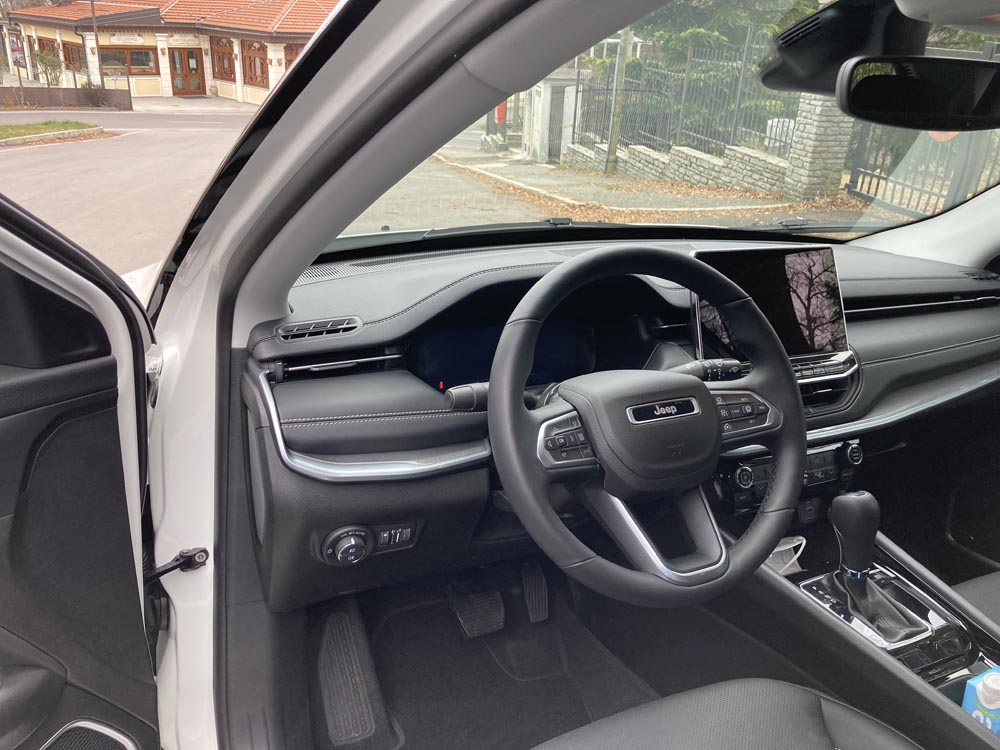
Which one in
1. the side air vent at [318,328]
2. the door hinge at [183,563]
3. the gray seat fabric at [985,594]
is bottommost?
the gray seat fabric at [985,594]

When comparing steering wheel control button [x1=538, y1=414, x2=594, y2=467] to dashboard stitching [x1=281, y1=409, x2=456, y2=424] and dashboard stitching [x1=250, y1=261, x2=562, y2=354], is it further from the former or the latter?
dashboard stitching [x1=250, y1=261, x2=562, y2=354]

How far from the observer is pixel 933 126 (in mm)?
1421

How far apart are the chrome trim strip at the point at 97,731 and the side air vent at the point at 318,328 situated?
828 millimetres

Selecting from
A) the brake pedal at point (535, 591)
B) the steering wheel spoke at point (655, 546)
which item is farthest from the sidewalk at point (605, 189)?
the brake pedal at point (535, 591)

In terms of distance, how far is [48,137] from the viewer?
1.37m

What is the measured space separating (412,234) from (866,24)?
1.14 m

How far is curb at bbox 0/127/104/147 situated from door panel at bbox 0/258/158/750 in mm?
260

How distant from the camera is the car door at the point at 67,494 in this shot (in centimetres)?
126

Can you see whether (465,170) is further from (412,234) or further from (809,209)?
(809,209)

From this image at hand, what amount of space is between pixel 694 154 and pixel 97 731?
2129 millimetres

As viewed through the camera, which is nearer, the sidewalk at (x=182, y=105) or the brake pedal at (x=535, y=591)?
the sidewalk at (x=182, y=105)

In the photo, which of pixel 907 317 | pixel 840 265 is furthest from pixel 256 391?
pixel 907 317

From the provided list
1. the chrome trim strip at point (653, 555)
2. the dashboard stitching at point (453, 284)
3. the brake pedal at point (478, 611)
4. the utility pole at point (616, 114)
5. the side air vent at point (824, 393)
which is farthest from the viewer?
the brake pedal at point (478, 611)

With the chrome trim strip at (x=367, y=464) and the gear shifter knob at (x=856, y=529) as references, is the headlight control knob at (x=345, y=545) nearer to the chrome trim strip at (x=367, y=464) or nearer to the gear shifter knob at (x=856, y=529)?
the chrome trim strip at (x=367, y=464)
